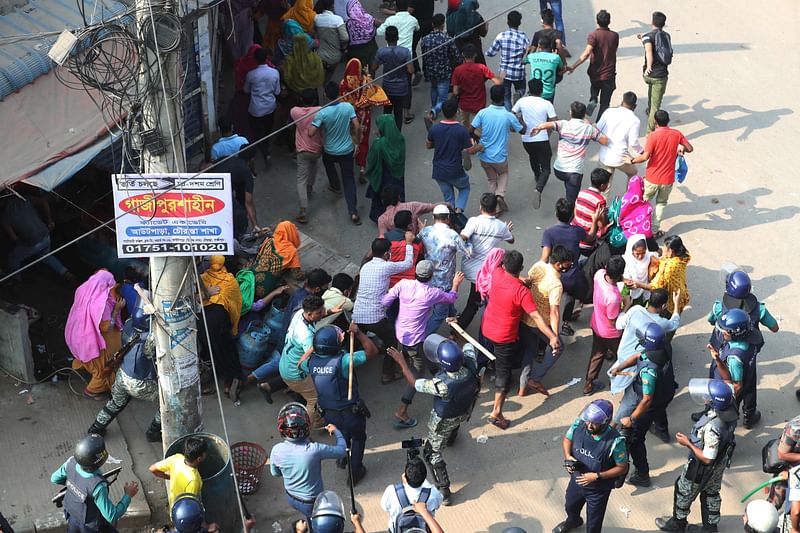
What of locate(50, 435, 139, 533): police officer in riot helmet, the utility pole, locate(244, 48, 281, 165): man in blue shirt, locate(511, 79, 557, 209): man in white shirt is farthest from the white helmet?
locate(244, 48, 281, 165): man in blue shirt

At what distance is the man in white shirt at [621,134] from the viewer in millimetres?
10883

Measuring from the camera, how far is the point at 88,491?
7.01 m

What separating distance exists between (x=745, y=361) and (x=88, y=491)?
5.09m

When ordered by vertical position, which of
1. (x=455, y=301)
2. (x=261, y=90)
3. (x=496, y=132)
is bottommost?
(x=455, y=301)

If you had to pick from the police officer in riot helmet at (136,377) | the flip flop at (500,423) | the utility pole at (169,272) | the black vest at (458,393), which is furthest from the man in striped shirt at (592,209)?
the police officer in riot helmet at (136,377)

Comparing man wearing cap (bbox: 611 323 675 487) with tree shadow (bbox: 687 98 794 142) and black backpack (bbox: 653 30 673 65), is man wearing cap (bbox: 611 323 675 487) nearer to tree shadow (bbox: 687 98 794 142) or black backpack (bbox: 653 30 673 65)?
black backpack (bbox: 653 30 673 65)

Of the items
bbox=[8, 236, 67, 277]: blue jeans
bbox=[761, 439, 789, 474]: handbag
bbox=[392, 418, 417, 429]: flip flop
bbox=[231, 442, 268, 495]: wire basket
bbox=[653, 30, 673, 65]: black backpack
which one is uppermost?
bbox=[653, 30, 673, 65]: black backpack

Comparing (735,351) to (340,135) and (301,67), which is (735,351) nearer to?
(340,135)

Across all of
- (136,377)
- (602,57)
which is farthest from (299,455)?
(602,57)

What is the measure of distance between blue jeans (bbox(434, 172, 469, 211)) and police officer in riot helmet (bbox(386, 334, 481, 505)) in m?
2.89

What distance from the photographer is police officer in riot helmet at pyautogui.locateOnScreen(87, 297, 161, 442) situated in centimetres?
820

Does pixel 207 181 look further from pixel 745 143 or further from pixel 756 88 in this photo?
pixel 756 88

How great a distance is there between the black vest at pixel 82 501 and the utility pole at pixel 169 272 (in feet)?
2.98

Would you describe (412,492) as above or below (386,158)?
below
